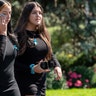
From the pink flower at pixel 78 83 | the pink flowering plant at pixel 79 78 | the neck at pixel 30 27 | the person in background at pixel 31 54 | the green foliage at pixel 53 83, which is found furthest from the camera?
the pink flowering plant at pixel 79 78

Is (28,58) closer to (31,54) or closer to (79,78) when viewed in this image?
(31,54)

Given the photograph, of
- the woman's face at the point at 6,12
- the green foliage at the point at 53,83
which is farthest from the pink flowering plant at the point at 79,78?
the woman's face at the point at 6,12

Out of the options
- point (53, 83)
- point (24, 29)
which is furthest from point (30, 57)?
point (53, 83)

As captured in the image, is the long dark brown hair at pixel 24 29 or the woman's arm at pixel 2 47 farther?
the long dark brown hair at pixel 24 29

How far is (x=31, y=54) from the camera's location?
5.02m

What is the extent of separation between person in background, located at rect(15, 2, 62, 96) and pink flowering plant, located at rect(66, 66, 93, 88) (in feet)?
21.2

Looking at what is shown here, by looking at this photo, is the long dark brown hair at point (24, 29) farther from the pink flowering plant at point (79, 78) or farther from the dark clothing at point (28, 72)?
the pink flowering plant at point (79, 78)

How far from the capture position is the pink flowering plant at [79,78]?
1160 centimetres

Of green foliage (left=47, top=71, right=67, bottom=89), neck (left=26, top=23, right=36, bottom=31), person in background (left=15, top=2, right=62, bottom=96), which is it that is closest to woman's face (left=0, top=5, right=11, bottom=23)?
person in background (left=15, top=2, right=62, bottom=96)

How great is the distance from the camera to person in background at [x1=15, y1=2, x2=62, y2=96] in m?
5.00

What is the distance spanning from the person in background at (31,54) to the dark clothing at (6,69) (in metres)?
0.69

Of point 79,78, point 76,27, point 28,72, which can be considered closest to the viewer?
point 28,72

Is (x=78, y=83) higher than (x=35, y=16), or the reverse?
(x=35, y=16)

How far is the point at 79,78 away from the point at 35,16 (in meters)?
6.96
